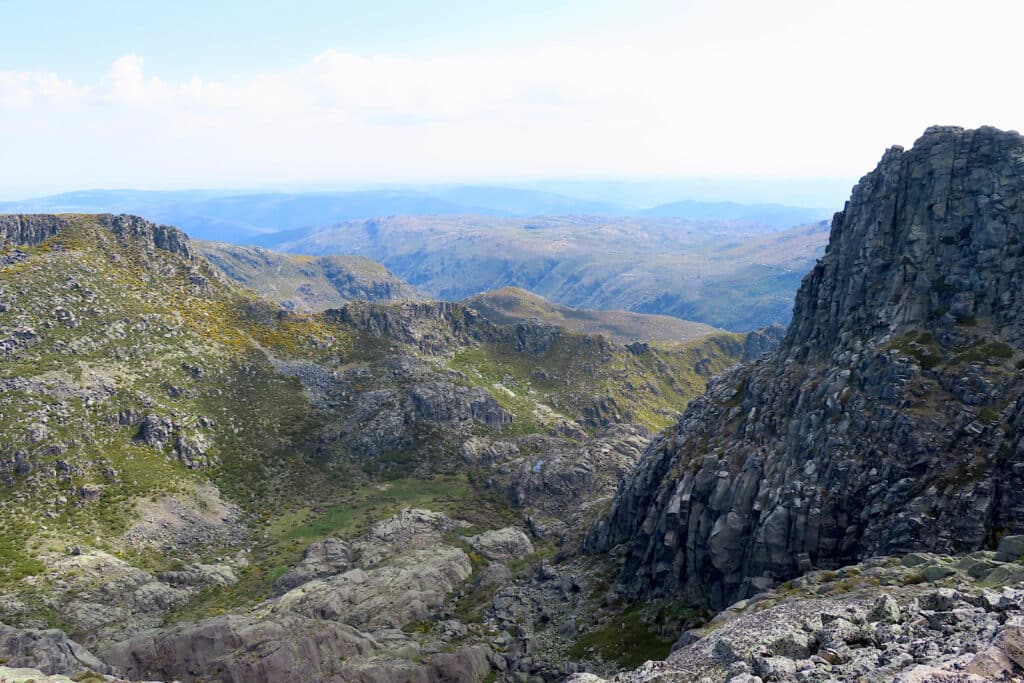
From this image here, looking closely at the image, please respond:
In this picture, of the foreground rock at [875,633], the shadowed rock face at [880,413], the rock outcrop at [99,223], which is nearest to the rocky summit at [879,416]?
the shadowed rock face at [880,413]

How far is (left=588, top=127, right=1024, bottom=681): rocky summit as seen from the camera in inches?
2100

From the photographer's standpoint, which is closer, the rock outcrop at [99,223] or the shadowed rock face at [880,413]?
the shadowed rock face at [880,413]

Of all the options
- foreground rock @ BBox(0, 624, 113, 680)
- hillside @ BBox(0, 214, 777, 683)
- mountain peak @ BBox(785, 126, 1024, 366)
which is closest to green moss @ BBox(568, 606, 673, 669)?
hillside @ BBox(0, 214, 777, 683)

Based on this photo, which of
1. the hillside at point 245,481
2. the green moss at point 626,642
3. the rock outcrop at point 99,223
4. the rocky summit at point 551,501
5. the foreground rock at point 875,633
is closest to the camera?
the foreground rock at point 875,633

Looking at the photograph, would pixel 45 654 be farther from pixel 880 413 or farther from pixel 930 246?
pixel 930 246

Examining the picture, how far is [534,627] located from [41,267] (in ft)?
450

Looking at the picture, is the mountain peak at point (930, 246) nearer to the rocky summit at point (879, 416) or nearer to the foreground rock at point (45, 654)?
the rocky summit at point (879, 416)

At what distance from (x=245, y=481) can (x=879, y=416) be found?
117 meters

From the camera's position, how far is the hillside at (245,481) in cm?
7144

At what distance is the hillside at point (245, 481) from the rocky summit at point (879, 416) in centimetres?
2018

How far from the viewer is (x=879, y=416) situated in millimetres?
61938

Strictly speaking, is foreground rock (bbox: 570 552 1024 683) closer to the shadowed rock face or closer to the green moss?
the shadowed rock face

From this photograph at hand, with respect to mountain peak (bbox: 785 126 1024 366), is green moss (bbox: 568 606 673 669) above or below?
below

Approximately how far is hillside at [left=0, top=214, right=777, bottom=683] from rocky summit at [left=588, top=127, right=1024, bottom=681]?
66.2ft
